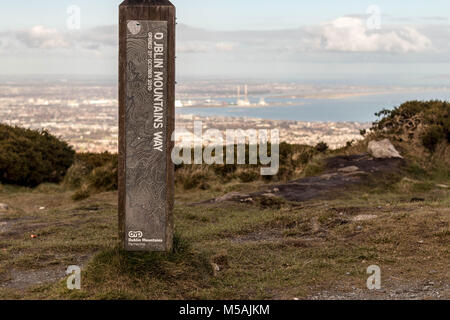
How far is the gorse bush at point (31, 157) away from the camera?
16.8 meters

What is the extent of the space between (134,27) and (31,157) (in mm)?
13242

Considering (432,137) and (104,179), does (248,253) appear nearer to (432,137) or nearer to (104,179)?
(104,179)

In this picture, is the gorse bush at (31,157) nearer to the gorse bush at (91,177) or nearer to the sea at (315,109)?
the gorse bush at (91,177)

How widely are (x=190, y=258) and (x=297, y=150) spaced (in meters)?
12.3

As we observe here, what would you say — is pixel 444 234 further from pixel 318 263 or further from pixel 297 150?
pixel 297 150

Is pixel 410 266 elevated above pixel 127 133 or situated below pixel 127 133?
below

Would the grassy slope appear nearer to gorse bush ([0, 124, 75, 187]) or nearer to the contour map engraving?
the contour map engraving

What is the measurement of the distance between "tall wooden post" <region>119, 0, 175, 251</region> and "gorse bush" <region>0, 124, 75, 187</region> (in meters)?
12.3

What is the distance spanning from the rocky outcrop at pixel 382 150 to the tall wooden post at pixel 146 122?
34.1 ft

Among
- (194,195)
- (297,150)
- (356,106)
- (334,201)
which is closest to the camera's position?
(334,201)

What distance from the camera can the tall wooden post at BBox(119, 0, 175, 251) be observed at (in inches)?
218

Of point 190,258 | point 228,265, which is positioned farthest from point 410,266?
point 190,258

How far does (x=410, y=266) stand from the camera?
19.9 feet

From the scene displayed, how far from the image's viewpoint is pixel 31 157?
691 inches
